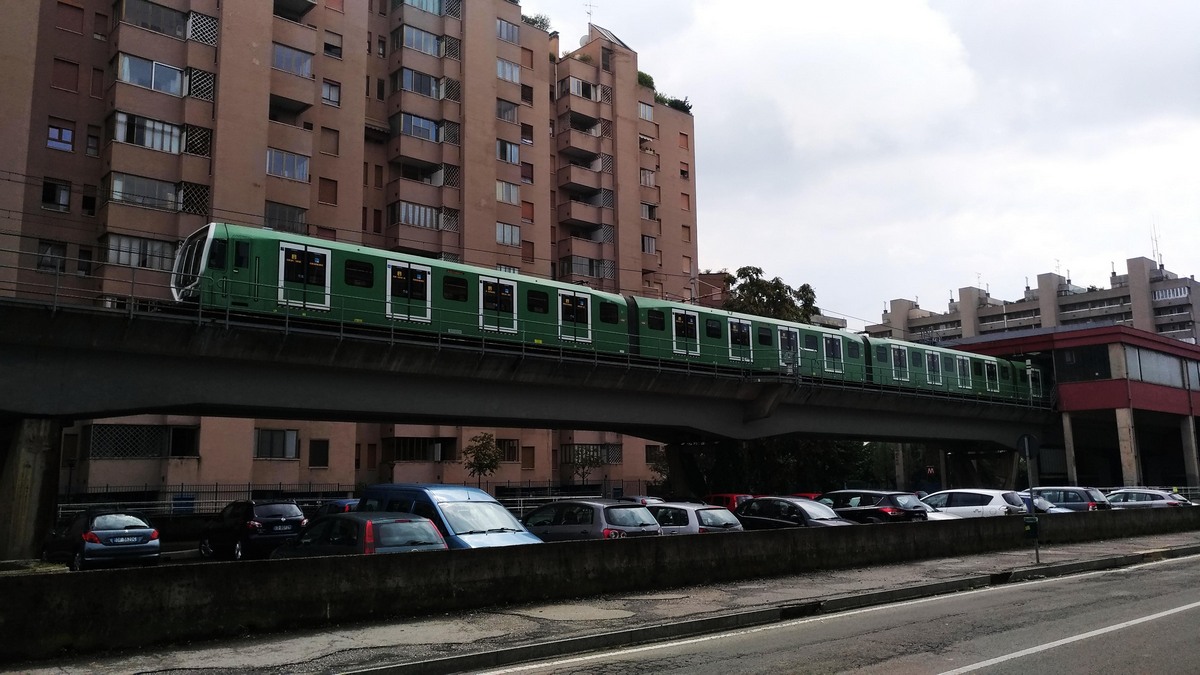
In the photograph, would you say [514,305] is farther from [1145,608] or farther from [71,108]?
[71,108]

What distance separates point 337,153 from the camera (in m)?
51.5

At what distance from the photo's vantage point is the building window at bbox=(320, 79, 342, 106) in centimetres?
5166

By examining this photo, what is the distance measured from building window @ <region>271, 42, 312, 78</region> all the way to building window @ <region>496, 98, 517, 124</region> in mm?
15068

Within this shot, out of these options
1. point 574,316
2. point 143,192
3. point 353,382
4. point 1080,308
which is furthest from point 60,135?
point 1080,308

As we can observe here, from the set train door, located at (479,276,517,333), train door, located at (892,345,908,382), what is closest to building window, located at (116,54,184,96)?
train door, located at (479,276,517,333)

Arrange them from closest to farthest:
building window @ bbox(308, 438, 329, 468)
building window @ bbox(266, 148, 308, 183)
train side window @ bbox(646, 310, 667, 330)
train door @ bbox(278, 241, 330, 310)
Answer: train door @ bbox(278, 241, 330, 310), train side window @ bbox(646, 310, 667, 330), building window @ bbox(266, 148, 308, 183), building window @ bbox(308, 438, 329, 468)

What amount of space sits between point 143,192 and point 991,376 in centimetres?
4883

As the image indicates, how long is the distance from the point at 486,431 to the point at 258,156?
21.7 m

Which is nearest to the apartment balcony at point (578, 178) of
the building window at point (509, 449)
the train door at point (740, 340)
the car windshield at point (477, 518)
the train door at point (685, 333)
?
the building window at point (509, 449)

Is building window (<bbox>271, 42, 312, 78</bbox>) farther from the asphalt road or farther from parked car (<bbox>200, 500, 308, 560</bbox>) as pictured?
the asphalt road

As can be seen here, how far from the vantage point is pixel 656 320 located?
37.3m

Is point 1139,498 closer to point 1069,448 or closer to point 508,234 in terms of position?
point 1069,448

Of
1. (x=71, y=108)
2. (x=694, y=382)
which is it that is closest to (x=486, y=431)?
(x=694, y=382)

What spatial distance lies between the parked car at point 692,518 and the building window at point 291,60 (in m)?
38.6
